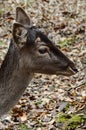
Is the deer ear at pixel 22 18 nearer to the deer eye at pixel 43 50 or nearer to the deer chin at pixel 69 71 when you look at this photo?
the deer eye at pixel 43 50

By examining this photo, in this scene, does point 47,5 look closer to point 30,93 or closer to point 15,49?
point 30,93

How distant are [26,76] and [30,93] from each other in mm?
3062

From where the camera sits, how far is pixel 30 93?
8.84 meters

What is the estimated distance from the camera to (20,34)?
555cm

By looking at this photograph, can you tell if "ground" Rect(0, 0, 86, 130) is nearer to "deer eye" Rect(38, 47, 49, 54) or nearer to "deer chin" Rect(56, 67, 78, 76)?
"deer chin" Rect(56, 67, 78, 76)

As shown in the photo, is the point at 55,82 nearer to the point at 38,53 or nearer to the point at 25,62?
the point at 25,62

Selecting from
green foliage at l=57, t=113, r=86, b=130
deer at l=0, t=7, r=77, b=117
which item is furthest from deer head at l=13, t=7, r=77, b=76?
green foliage at l=57, t=113, r=86, b=130

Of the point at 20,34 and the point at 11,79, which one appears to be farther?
the point at 11,79

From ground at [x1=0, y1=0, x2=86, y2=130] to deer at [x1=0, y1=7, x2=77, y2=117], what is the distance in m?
0.97

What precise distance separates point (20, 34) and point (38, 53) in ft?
1.05

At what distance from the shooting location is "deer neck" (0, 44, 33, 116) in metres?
5.70

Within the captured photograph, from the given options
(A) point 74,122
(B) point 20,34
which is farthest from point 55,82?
(B) point 20,34

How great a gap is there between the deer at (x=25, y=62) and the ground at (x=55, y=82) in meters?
0.97

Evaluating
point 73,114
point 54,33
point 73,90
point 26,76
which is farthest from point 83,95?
point 54,33
